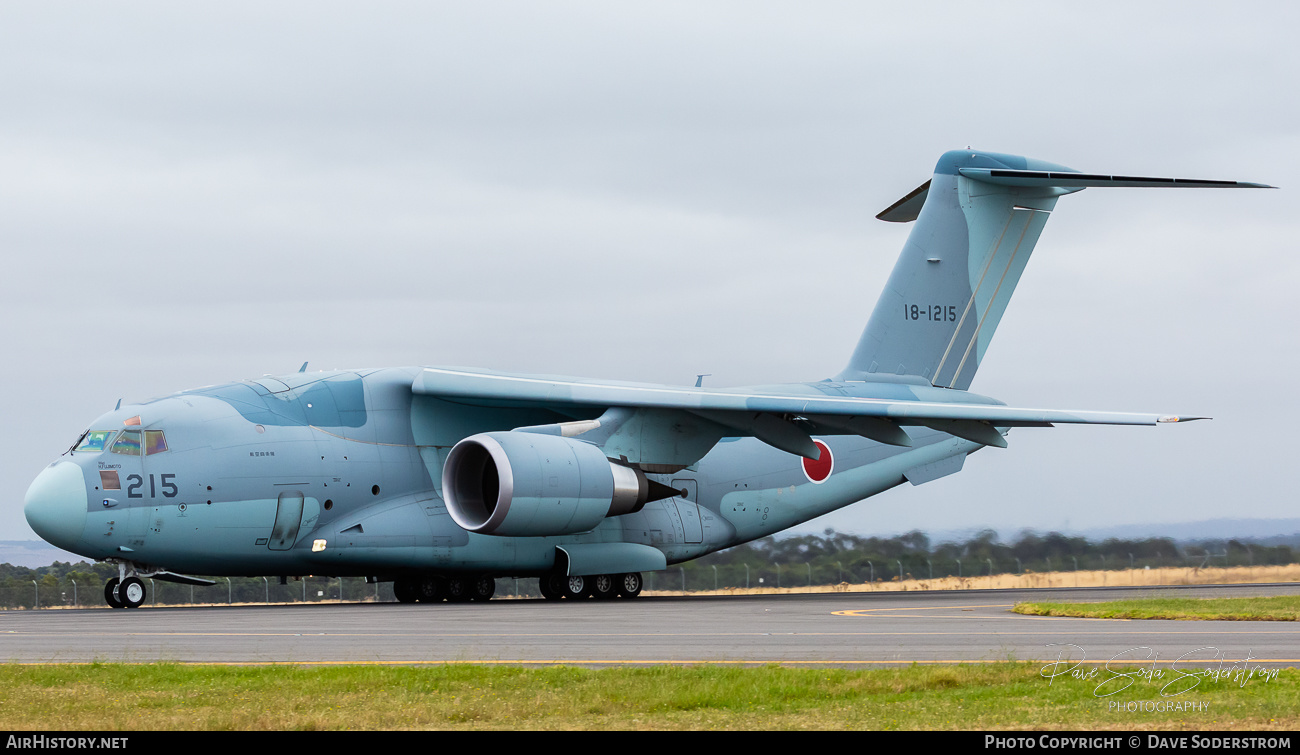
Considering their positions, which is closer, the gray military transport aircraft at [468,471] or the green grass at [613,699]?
the green grass at [613,699]

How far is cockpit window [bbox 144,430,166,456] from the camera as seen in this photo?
63.1 ft

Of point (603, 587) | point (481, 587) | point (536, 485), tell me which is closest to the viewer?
point (536, 485)

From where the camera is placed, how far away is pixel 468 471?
20094mm

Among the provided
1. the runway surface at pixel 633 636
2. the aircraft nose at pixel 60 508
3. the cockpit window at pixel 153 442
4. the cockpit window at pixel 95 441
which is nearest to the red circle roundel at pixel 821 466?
the runway surface at pixel 633 636

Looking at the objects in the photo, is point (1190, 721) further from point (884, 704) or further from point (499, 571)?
point (499, 571)

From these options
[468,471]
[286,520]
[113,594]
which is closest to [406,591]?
[286,520]

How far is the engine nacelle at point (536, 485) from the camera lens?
744 inches

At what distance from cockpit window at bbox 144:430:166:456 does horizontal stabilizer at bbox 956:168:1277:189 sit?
1450cm

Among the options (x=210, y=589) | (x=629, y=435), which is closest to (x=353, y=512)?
(x=629, y=435)

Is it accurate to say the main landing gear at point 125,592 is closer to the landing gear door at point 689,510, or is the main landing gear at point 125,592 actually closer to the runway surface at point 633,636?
the runway surface at point 633,636

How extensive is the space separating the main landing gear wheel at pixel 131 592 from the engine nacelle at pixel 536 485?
4.51 metres

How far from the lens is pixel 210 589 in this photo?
29.0m

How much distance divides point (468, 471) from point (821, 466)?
24.2 ft

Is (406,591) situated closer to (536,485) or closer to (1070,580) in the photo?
(536,485)
